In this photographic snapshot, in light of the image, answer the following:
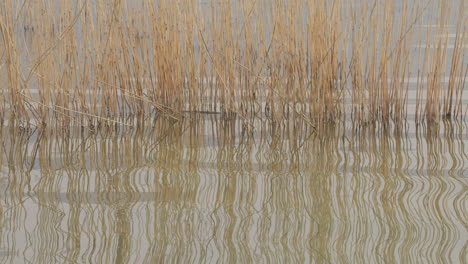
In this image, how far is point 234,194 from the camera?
7.41ft

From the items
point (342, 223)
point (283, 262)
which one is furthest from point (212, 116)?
point (283, 262)

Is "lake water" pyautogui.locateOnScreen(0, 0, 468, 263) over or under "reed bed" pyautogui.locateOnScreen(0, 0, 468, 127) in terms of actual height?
under

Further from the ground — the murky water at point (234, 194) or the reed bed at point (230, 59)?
the reed bed at point (230, 59)

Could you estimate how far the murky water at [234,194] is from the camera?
6.15ft

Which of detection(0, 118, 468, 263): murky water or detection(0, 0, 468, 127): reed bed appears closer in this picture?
detection(0, 118, 468, 263): murky water

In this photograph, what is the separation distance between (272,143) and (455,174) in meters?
0.61

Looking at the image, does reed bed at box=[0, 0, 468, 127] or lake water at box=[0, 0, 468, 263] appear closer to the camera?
lake water at box=[0, 0, 468, 263]

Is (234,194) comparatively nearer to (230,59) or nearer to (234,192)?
(234,192)

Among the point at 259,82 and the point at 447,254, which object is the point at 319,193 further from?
the point at 259,82

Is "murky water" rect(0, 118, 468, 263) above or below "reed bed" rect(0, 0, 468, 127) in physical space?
below

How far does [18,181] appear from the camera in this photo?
2.40 m

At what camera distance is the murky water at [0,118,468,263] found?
1.88 meters

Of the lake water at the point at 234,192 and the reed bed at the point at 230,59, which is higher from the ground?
→ the reed bed at the point at 230,59

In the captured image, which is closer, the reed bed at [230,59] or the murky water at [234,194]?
the murky water at [234,194]
